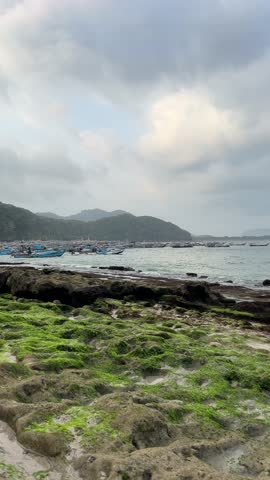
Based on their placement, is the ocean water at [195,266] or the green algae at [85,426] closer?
the green algae at [85,426]

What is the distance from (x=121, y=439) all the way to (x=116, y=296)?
21.4m

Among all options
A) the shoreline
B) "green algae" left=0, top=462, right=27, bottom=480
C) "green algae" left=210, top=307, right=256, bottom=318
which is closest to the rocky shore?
"green algae" left=0, top=462, right=27, bottom=480

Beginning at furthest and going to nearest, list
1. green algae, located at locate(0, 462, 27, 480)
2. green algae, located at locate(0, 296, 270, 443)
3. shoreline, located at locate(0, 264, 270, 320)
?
shoreline, located at locate(0, 264, 270, 320) → green algae, located at locate(0, 296, 270, 443) → green algae, located at locate(0, 462, 27, 480)

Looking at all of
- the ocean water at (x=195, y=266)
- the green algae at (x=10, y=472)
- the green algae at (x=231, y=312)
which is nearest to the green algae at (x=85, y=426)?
the green algae at (x=10, y=472)

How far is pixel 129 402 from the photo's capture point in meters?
7.41

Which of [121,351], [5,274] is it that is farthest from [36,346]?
[5,274]

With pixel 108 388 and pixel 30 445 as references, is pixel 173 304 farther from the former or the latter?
pixel 30 445

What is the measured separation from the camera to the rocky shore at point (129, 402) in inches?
216

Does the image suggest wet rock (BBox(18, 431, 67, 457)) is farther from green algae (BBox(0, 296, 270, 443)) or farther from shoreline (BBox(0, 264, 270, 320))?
shoreline (BBox(0, 264, 270, 320))

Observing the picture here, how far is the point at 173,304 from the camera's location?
25.7m

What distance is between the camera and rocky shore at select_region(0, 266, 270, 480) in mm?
5492

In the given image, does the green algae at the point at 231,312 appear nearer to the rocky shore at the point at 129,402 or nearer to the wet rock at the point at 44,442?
the rocky shore at the point at 129,402

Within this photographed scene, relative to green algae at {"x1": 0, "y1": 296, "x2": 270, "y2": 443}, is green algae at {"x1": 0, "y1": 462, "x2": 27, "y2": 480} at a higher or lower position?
higher

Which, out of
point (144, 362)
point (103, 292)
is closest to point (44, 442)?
point (144, 362)
